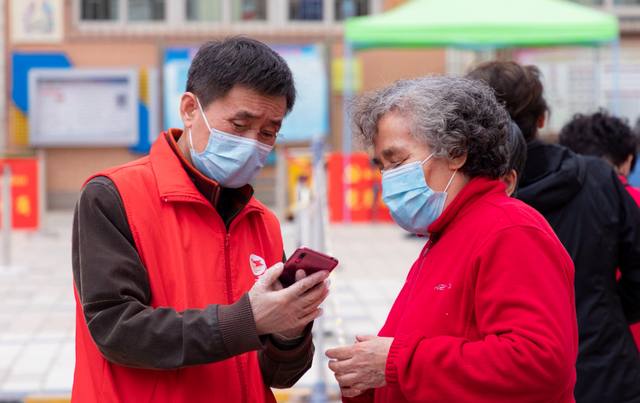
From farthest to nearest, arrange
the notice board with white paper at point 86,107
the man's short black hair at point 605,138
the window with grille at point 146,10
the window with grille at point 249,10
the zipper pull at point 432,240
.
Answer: the window with grille at point 249,10, the window with grille at point 146,10, the notice board with white paper at point 86,107, the man's short black hair at point 605,138, the zipper pull at point 432,240

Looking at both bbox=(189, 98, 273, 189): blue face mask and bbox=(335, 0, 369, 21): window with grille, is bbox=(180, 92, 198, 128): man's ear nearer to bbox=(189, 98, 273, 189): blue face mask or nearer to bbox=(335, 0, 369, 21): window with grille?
bbox=(189, 98, 273, 189): blue face mask

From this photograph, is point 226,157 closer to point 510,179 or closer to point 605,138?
point 510,179

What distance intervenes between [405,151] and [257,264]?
0.52 m

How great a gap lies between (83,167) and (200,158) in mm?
12710

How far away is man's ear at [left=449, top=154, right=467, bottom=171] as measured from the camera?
5.38 feet

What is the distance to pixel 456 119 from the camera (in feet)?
5.30

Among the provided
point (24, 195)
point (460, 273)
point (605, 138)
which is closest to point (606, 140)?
point (605, 138)

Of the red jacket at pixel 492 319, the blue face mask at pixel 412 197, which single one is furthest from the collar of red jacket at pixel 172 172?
the red jacket at pixel 492 319

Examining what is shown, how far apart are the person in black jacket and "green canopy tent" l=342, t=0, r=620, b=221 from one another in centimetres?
799

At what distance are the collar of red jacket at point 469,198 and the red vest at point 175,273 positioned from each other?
0.55 m

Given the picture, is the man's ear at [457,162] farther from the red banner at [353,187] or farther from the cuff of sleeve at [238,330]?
the red banner at [353,187]

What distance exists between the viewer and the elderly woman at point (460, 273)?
1396 millimetres

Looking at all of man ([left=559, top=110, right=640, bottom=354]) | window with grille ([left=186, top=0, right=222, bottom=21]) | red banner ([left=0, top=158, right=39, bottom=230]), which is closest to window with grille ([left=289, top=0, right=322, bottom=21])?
window with grille ([left=186, top=0, right=222, bottom=21])

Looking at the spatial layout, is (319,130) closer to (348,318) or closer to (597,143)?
(348,318)
